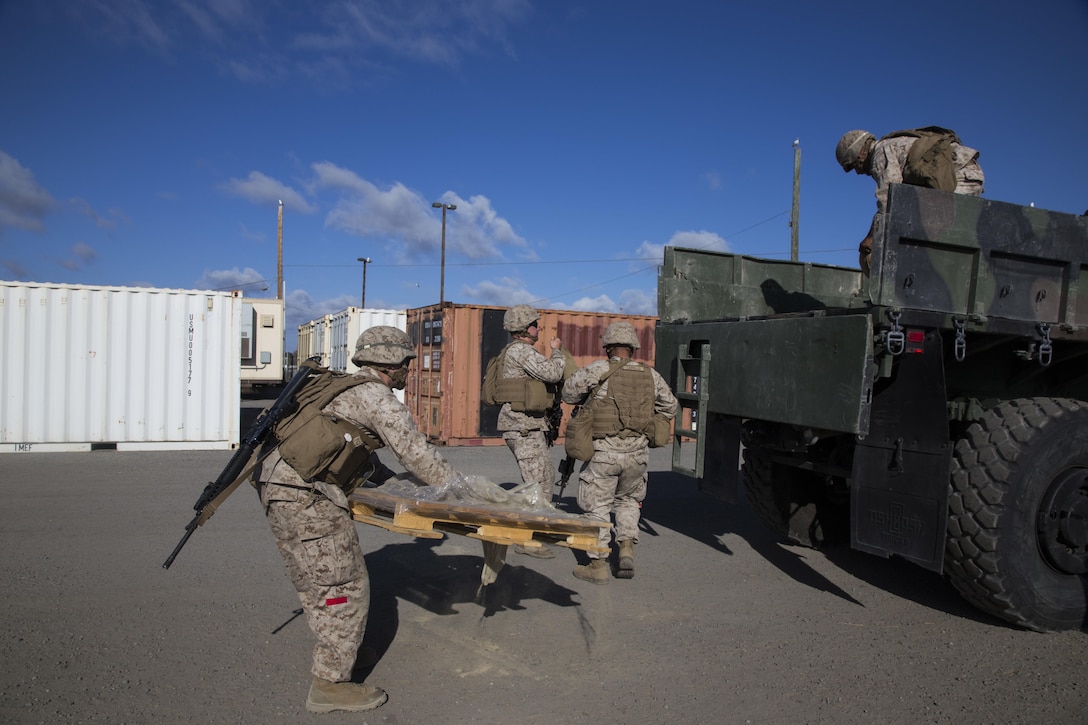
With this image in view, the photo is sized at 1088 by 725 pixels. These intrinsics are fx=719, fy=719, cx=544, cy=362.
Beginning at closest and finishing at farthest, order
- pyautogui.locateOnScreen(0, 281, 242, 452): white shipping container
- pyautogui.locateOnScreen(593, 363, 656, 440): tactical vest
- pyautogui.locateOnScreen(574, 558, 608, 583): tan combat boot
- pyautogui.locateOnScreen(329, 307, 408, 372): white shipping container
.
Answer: pyautogui.locateOnScreen(574, 558, 608, 583): tan combat boot → pyautogui.locateOnScreen(593, 363, 656, 440): tactical vest → pyautogui.locateOnScreen(0, 281, 242, 452): white shipping container → pyautogui.locateOnScreen(329, 307, 408, 372): white shipping container

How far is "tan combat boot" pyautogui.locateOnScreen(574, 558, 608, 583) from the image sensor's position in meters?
5.01

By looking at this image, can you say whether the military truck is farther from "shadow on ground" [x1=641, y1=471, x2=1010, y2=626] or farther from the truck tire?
"shadow on ground" [x1=641, y1=471, x2=1010, y2=626]

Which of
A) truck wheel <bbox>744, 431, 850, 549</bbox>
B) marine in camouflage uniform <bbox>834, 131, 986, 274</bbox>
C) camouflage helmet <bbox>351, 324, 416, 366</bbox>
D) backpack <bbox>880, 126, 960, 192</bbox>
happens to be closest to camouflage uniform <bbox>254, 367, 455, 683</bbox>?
camouflage helmet <bbox>351, 324, 416, 366</bbox>

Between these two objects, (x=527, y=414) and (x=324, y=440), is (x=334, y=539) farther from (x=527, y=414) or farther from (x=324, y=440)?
(x=527, y=414)

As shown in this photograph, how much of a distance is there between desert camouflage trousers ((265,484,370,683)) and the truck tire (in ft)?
10.7

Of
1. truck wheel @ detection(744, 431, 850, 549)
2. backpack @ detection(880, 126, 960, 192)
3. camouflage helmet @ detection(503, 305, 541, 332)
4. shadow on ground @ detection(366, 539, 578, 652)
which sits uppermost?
backpack @ detection(880, 126, 960, 192)

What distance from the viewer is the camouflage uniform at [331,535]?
10.5 feet

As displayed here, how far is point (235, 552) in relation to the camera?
18.2 ft

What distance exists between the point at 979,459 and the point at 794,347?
46.1 inches

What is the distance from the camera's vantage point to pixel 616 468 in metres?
5.22

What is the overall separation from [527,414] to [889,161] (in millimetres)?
3316

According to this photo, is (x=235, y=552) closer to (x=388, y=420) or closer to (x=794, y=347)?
A: (x=388, y=420)

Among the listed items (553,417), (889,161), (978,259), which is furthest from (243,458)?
(889,161)

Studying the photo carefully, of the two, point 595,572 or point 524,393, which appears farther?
point 524,393
